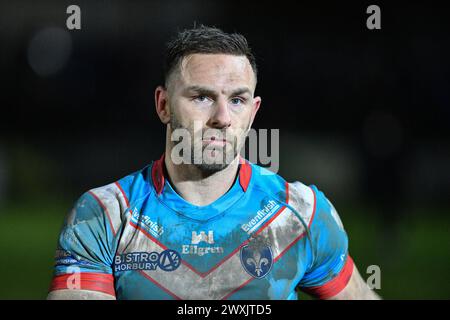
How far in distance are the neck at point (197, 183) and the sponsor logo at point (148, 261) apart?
1.00 feet

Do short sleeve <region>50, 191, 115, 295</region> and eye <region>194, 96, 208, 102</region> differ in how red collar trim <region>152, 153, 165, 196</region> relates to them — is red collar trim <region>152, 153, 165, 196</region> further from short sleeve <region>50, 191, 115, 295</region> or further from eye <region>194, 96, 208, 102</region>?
eye <region>194, 96, 208, 102</region>

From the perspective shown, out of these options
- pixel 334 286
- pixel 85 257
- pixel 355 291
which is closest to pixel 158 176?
pixel 85 257

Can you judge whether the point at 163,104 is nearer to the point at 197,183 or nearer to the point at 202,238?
the point at 197,183

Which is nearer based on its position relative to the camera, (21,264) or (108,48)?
(21,264)

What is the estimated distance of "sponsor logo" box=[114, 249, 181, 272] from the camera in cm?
292

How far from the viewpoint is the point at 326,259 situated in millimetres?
3111

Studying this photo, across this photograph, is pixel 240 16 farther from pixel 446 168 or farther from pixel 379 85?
pixel 446 168

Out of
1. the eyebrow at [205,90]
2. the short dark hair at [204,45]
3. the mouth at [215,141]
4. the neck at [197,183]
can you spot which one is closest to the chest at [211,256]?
the neck at [197,183]

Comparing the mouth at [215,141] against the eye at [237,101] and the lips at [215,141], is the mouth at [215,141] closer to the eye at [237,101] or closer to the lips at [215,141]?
the lips at [215,141]

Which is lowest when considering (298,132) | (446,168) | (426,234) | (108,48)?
(426,234)

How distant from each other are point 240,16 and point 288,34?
3.55 ft

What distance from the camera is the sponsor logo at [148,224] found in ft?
9.82
